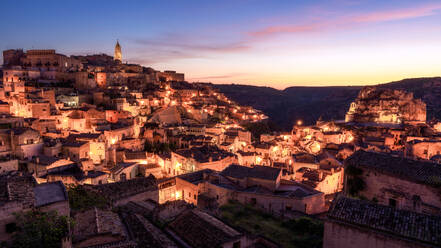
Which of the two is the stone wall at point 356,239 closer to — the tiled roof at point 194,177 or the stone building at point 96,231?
the stone building at point 96,231

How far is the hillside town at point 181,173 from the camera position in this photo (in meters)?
9.76

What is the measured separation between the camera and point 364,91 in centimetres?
8131

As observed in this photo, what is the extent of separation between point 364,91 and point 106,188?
83611mm

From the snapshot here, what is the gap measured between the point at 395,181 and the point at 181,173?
2323 centimetres

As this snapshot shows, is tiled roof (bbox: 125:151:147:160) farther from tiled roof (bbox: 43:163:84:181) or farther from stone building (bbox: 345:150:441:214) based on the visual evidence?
stone building (bbox: 345:150:441:214)

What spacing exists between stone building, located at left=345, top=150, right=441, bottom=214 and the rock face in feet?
213

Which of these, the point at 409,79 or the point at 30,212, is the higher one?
the point at 409,79

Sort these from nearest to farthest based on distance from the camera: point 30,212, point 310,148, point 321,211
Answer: point 30,212
point 321,211
point 310,148

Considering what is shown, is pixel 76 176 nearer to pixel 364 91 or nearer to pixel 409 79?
pixel 364 91

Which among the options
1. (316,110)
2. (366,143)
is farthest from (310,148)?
(316,110)

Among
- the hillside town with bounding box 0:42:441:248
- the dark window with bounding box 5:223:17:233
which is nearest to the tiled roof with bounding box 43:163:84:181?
the hillside town with bounding box 0:42:441:248

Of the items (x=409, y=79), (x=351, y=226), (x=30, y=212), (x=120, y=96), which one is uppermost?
(x=409, y=79)

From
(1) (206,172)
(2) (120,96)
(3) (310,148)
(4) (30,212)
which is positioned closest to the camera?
(4) (30,212)

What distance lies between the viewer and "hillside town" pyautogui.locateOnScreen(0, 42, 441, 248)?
976 centimetres
